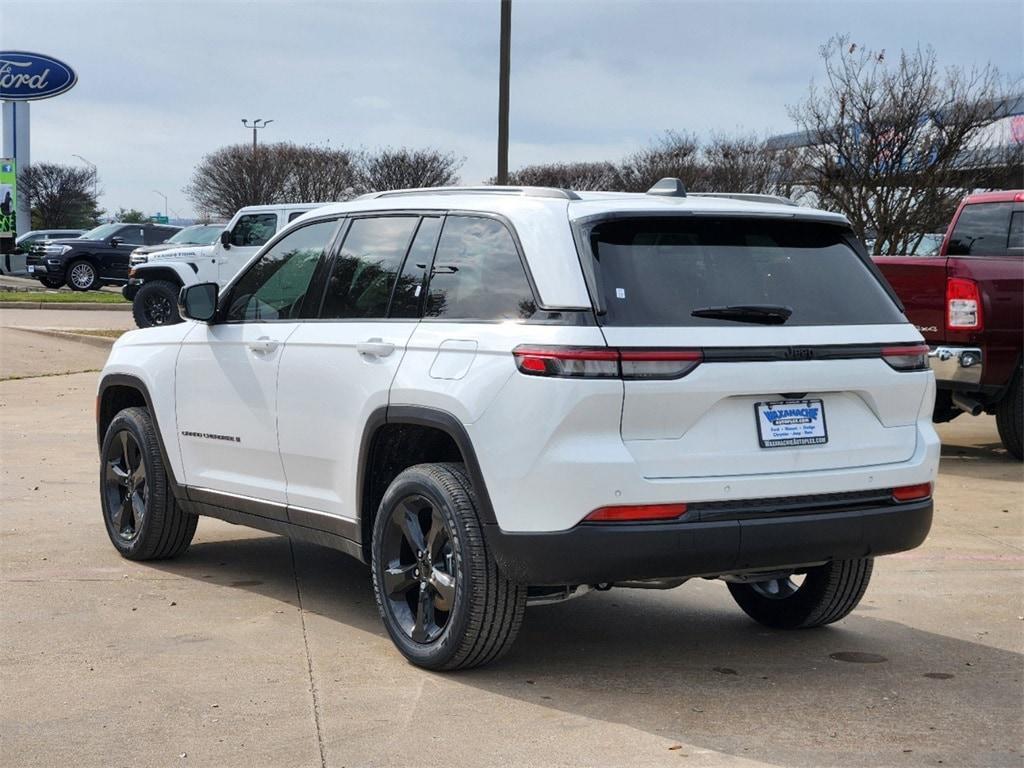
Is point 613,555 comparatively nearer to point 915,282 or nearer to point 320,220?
point 320,220

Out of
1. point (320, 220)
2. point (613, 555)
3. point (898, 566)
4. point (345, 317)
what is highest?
point (320, 220)

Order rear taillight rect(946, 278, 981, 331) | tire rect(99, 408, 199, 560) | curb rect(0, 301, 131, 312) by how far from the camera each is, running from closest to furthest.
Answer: tire rect(99, 408, 199, 560) → rear taillight rect(946, 278, 981, 331) → curb rect(0, 301, 131, 312)

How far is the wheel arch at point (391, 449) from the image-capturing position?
5.29 m

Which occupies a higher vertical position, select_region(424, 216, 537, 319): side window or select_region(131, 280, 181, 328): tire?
select_region(424, 216, 537, 319): side window

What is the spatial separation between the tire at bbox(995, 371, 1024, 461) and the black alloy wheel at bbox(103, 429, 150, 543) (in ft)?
20.9

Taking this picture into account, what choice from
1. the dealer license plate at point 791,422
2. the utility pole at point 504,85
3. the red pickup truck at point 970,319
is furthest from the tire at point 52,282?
the dealer license plate at point 791,422

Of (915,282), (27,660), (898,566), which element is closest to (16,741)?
(27,660)

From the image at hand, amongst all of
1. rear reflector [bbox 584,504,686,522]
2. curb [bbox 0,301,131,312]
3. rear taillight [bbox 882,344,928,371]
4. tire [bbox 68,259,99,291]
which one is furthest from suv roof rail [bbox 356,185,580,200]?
tire [bbox 68,259,99,291]

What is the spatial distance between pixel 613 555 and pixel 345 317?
5.65 feet

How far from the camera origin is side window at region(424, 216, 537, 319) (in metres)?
5.11

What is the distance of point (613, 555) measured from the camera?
15.7 feet

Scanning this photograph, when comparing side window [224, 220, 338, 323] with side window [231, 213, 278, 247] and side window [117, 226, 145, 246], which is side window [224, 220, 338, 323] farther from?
side window [117, 226, 145, 246]

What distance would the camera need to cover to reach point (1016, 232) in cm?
1144

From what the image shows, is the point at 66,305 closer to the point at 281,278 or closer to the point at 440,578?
the point at 281,278
